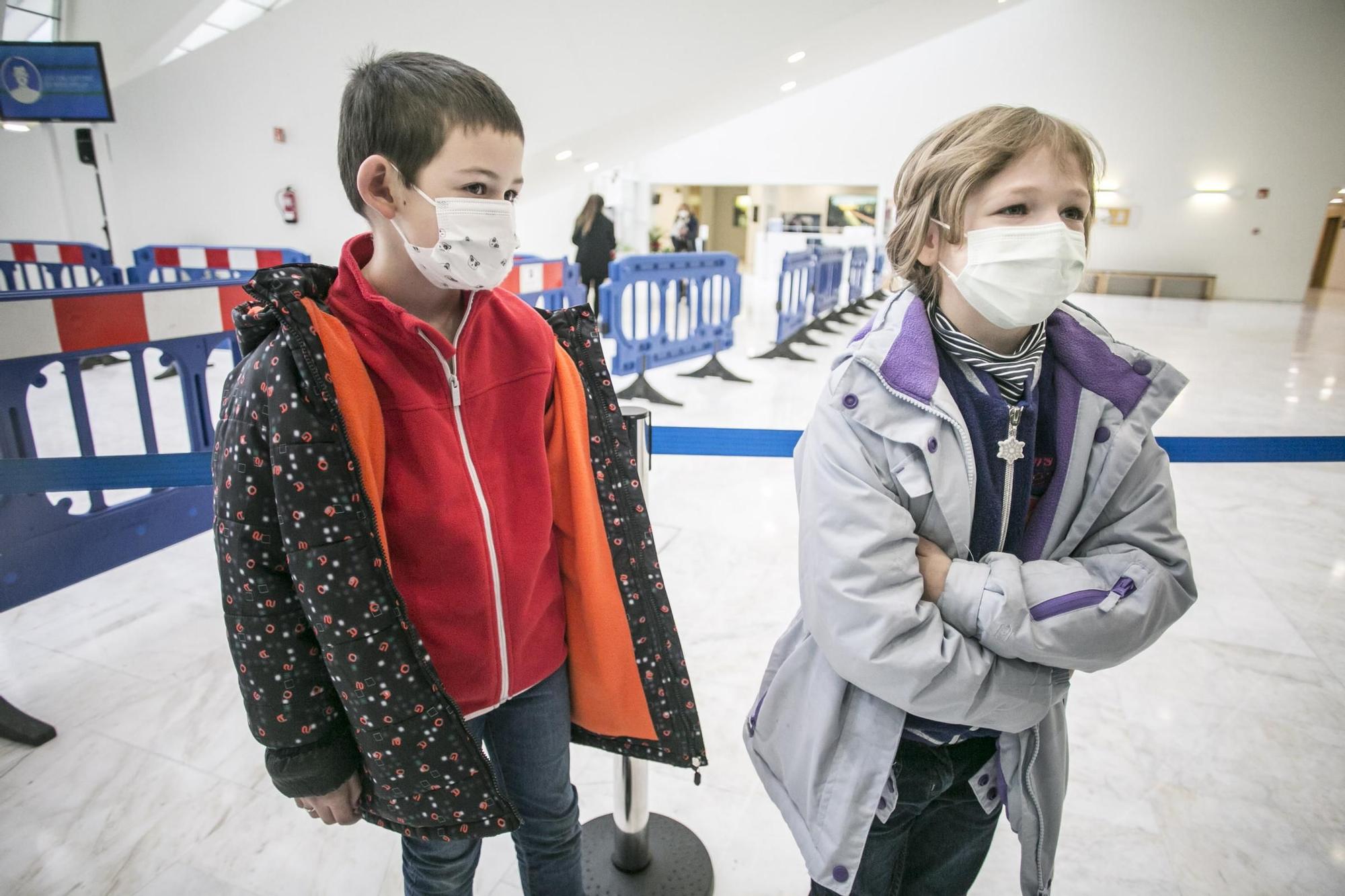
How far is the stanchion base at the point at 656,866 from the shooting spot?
1576mm

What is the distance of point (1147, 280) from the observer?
53.6 feet

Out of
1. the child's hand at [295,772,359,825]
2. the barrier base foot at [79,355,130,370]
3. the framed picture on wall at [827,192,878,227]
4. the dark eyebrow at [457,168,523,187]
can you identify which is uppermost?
the framed picture on wall at [827,192,878,227]

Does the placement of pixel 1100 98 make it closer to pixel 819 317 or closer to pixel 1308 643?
pixel 819 317

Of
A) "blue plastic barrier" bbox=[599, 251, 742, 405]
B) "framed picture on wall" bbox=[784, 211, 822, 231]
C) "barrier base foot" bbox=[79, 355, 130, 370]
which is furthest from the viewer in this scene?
"framed picture on wall" bbox=[784, 211, 822, 231]

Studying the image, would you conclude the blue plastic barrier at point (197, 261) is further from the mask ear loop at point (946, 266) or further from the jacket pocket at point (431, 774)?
the mask ear loop at point (946, 266)

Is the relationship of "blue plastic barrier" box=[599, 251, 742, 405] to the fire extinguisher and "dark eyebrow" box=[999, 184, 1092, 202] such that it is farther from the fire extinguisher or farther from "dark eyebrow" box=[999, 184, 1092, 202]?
the fire extinguisher

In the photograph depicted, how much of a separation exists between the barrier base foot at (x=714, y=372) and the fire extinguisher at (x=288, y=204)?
249 inches

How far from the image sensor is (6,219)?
26.9ft

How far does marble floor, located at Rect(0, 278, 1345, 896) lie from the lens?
1657 mm

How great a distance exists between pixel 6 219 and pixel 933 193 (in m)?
11.2

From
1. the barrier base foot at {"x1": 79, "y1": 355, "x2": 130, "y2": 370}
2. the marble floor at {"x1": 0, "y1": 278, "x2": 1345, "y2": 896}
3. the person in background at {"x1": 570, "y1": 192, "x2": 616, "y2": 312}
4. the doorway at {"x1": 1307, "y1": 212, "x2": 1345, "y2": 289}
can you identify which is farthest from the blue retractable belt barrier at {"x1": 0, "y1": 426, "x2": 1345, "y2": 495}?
the doorway at {"x1": 1307, "y1": 212, "x2": 1345, "y2": 289}

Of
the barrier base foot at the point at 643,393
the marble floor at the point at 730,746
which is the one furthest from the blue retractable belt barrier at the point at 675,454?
the barrier base foot at the point at 643,393

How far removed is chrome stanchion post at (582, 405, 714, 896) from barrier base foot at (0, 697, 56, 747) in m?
1.66

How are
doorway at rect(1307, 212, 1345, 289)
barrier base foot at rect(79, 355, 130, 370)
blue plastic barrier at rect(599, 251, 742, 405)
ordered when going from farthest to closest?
doorway at rect(1307, 212, 1345, 289) → barrier base foot at rect(79, 355, 130, 370) → blue plastic barrier at rect(599, 251, 742, 405)
